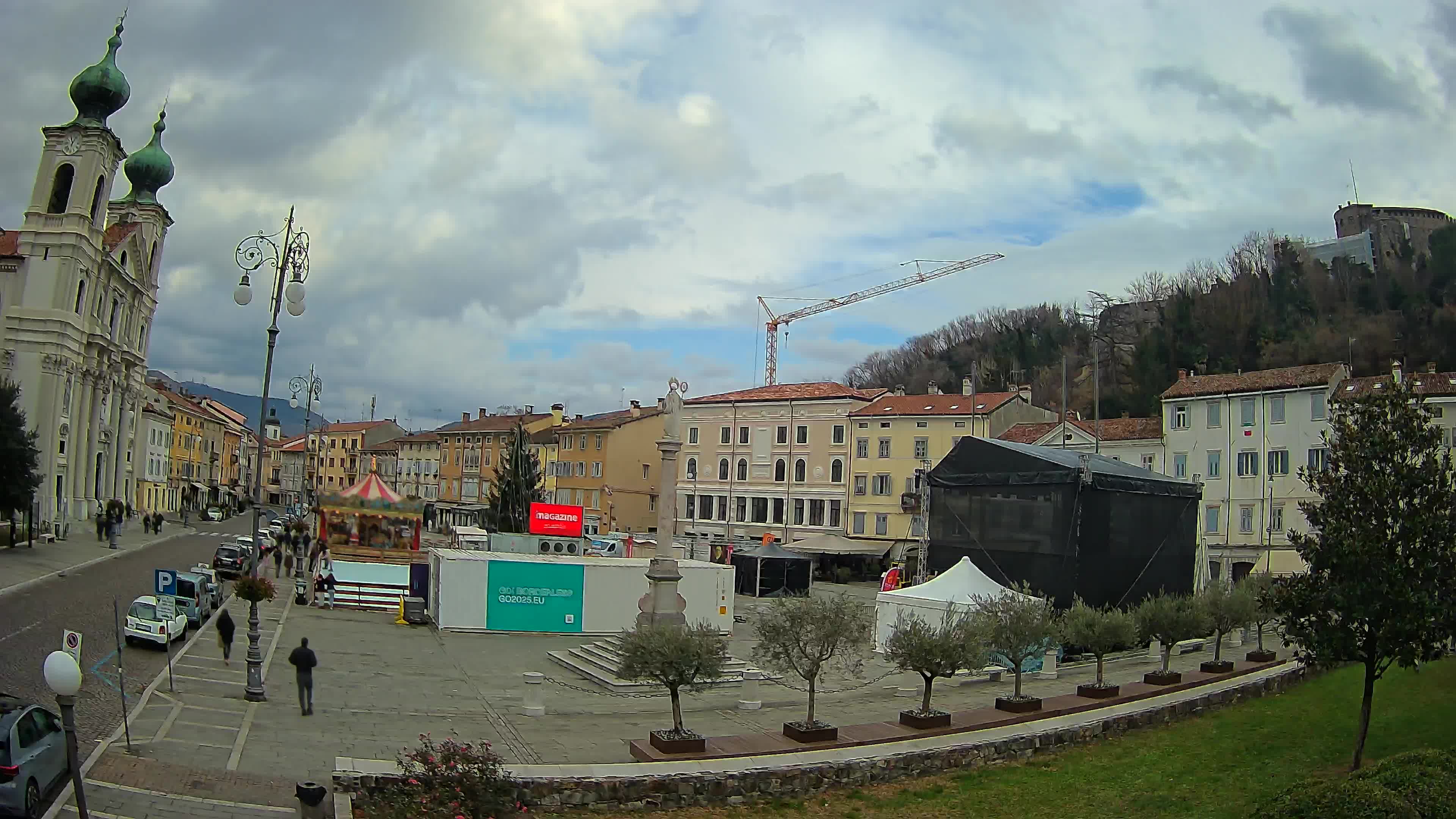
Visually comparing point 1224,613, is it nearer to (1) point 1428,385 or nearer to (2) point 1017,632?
(2) point 1017,632

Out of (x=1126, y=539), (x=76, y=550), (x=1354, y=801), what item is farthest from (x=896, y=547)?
(x=1354, y=801)

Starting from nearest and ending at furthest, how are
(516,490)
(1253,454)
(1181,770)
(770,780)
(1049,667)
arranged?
(770,780)
(1181,770)
(1049,667)
(1253,454)
(516,490)

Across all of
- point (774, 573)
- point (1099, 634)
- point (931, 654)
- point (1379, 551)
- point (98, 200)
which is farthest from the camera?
point (98, 200)

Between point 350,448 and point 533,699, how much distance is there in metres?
112

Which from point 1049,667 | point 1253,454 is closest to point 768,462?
point 1253,454

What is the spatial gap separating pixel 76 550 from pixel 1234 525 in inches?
2109

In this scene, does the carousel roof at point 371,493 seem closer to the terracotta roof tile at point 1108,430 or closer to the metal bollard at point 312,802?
the metal bollard at point 312,802

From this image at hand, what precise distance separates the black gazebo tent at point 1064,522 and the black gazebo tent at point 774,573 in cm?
1013

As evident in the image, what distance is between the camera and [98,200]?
58062mm

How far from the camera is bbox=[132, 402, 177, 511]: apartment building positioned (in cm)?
7944

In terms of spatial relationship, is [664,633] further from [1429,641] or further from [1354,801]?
[1429,641]

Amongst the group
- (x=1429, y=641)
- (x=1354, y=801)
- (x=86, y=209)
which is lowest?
(x=1354, y=801)

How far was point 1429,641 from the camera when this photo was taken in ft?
51.3

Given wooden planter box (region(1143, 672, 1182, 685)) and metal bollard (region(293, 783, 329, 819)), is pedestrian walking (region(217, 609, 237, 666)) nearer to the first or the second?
metal bollard (region(293, 783, 329, 819))
